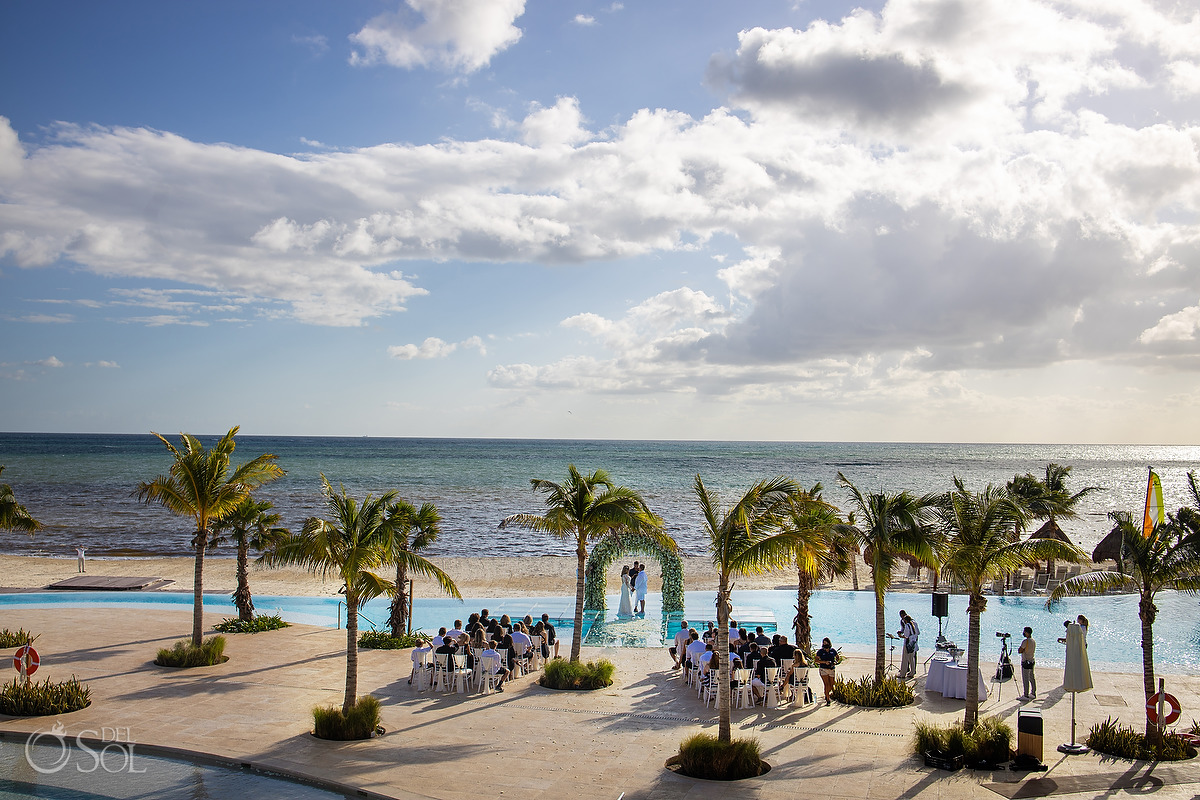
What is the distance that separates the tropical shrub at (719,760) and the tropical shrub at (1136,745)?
5.94 meters

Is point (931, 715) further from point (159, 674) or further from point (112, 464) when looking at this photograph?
point (112, 464)

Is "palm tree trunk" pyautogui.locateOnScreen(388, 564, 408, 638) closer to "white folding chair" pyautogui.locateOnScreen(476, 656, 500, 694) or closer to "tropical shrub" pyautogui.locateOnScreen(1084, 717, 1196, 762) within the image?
"white folding chair" pyautogui.locateOnScreen(476, 656, 500, 694)

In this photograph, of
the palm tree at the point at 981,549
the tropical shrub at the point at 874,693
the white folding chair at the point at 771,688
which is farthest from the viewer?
the white folding chair at the point at 771,688

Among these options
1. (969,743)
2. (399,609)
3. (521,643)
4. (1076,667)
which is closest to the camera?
(969,743)

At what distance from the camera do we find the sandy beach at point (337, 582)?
104 ft

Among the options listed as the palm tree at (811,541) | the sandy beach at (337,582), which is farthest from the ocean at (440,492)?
A: the palm tree at (811,541)

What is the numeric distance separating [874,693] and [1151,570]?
5591mm

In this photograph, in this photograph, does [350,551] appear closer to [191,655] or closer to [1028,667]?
[191,655]

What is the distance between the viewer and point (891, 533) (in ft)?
48.3

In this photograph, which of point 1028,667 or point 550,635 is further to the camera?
point 550,635

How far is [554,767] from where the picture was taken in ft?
38.2

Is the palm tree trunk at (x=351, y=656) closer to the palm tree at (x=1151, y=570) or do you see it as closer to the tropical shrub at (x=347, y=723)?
the tropical shrub at (x=347, y=723)

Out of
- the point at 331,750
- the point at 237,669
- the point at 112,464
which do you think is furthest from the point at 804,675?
the point at 112,464

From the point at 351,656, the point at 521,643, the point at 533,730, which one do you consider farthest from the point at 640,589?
the point at 351,656
